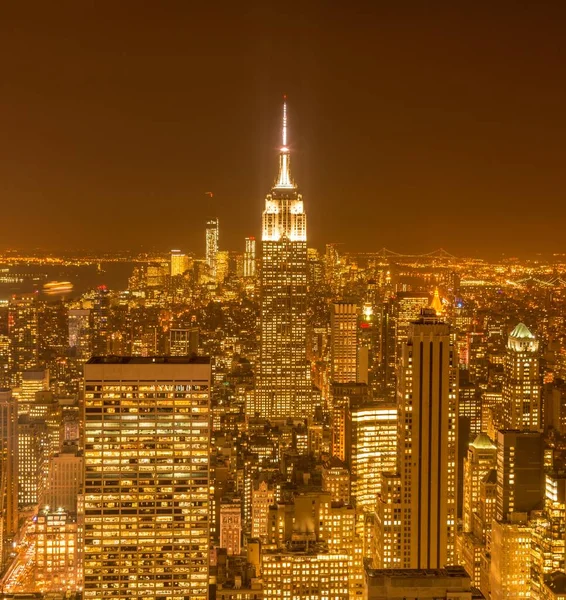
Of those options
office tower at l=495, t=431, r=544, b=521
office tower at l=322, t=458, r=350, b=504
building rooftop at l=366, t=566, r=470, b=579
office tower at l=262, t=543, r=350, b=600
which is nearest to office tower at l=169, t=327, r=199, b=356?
office tower at l=322, t=458, r=350, b=504

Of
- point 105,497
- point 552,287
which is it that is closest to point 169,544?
point 105,497

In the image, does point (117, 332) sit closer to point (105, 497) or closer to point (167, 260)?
point (167, 260)

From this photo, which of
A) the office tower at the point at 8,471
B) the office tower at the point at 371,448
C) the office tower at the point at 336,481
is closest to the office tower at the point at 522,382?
the office tower at the point at 371,448

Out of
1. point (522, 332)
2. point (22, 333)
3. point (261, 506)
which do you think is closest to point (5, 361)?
point (22, 333)

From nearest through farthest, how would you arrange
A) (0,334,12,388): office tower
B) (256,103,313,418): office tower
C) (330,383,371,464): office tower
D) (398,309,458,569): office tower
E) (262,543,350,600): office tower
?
(262,543,350,600): office tower
(398,309,458,569): office tower
(0,334,12,388): office tower
(330,383,371,464): office tower
(256,103,313,418): office tower

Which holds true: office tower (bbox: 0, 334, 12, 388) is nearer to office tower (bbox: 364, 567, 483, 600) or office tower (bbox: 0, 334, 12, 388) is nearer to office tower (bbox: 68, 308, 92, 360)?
office tower (bbox: 68, 308, 92, 360)

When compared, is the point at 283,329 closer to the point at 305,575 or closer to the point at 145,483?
the point at 305,575
